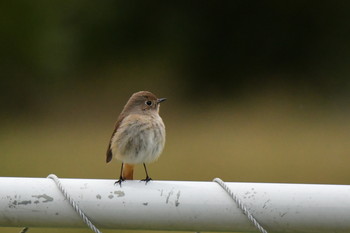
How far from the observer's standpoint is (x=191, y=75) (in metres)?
14.3

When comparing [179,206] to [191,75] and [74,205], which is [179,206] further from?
[191,75]

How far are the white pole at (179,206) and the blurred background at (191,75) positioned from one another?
19.3 ft

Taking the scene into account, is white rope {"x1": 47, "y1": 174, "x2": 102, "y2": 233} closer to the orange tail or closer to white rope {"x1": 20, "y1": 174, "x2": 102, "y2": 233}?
white rope {"x1": 20, "y1": 174, "x2": 102, "y2": 233}

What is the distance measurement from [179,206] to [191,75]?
12390 millimetres

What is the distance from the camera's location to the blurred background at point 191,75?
8727 millimetres

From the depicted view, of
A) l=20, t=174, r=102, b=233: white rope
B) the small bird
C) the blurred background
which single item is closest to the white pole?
l=20, t=174, r=102, b=233: white rope

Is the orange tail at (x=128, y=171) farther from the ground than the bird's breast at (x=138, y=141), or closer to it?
closer to it

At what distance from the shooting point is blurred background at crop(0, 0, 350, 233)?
8727 millimetres

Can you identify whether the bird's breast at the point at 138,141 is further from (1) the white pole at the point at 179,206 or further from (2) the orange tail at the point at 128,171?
(1) the white pole at the point at 179,206

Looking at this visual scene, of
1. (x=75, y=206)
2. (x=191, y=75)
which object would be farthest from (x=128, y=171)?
(x=191, y=75)

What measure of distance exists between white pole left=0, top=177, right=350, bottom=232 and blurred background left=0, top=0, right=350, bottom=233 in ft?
19.3

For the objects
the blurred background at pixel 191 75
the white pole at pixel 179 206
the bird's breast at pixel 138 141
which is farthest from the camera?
the blurred background at pixel 191 75

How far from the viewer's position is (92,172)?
8148 millimetres

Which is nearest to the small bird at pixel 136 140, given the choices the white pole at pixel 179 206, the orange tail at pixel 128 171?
the orange tail at pixel 128 171
